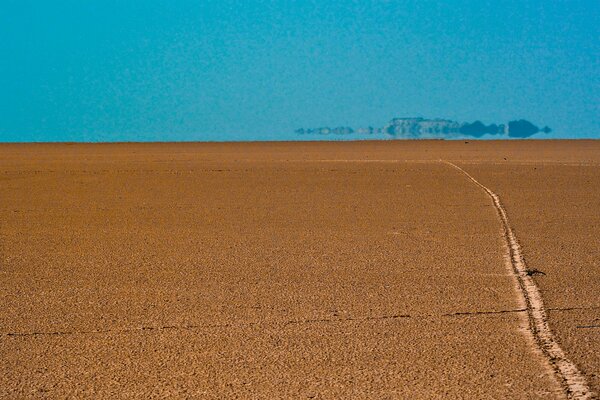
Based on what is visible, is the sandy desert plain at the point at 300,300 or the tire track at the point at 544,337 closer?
the tire track at the point at 544,337

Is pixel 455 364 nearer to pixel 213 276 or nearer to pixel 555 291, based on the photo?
pixel 555 291

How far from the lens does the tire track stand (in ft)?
15.4

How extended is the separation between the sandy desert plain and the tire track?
16 mm

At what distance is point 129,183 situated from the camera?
65.2 ft

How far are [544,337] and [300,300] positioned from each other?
1.90m

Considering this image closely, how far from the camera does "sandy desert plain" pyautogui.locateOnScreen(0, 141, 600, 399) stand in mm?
4914

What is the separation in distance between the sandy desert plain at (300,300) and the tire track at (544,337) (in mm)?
16

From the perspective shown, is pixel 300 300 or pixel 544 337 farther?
pixel 300 300

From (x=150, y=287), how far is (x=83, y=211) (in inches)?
264

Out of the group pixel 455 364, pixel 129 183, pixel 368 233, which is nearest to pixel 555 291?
pixel 455 364

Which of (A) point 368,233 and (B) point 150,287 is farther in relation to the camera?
(A) point 368,233

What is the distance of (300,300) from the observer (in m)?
6.88

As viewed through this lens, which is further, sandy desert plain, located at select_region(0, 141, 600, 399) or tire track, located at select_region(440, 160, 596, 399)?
sandy desert plain, located at select_region(0, 141, 600, 399)

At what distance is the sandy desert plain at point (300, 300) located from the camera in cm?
491
